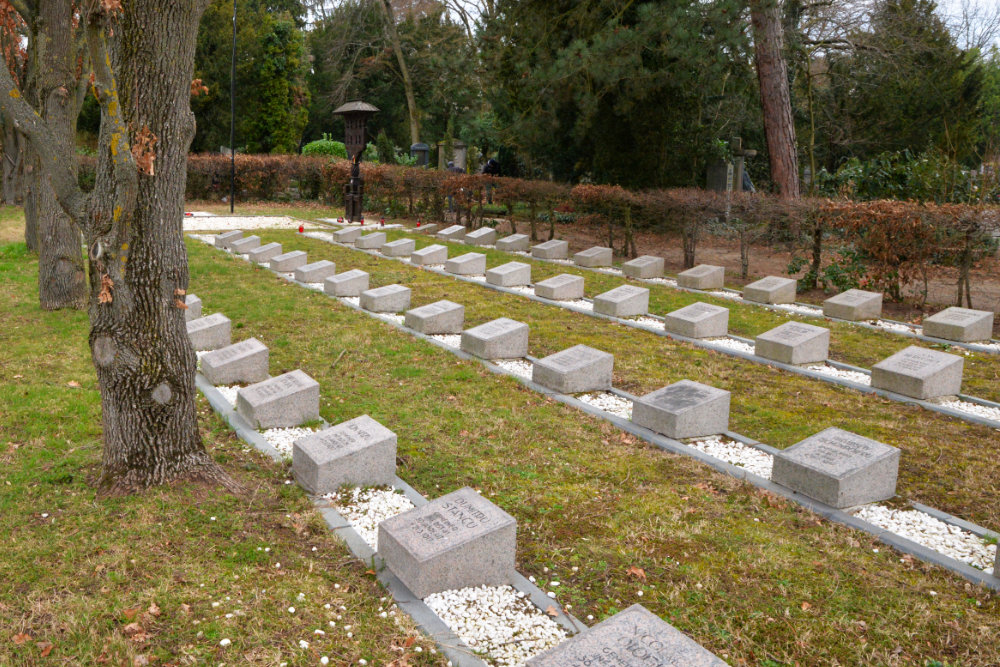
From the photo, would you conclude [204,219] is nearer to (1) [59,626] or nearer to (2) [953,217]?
(2) [953,217]

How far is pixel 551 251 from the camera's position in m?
14.8

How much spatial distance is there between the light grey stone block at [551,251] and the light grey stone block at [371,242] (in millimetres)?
2936

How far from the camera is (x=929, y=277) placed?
10812 millimetres

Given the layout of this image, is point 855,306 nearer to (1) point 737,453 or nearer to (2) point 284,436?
(1) point 737,453

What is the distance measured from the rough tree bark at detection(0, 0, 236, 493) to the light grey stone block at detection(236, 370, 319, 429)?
1.16m

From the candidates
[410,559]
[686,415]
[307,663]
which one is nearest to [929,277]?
[686,415]

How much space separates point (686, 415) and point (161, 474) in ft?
11.4

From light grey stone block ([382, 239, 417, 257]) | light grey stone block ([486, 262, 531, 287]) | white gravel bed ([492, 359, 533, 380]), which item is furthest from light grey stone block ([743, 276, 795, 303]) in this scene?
light grey stone block ([382, 239, 417, 257])

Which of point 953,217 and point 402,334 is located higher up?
point 953,217

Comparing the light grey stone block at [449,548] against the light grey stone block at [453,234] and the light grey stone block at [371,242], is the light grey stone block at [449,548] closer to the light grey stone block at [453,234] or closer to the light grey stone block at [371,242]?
the light grey stone block at [371,242]

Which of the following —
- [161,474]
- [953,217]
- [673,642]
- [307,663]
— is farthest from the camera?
[953,217]

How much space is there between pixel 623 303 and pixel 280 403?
5283mm

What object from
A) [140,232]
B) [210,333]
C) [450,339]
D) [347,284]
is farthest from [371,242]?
[140,232]

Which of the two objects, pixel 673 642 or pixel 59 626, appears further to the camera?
pixel 59 626
